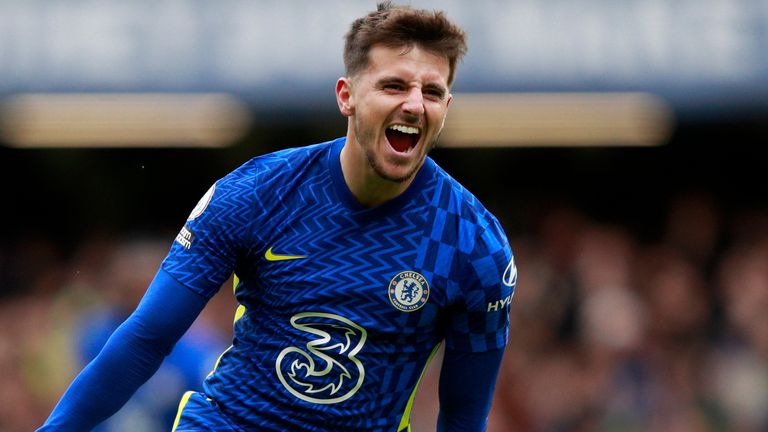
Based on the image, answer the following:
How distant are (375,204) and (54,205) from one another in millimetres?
9118

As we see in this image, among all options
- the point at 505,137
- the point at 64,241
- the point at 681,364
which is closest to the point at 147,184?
the point at 64,241

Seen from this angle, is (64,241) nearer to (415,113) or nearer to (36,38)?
(36,38)

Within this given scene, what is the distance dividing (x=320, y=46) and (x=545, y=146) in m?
2.68

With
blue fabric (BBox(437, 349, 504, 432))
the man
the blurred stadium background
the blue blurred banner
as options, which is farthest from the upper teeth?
the blue blurred banner

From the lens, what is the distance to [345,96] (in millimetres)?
3877

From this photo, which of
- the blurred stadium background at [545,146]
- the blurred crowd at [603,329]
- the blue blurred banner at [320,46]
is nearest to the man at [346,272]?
the blurred crowd at [603,329]

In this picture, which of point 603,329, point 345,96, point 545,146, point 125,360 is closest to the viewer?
point 125,360

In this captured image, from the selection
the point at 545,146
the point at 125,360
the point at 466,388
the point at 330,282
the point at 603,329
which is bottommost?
the point at 603,329

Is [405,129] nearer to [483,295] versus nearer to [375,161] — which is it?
[375,161]

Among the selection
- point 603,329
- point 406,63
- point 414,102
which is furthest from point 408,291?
point 603,329

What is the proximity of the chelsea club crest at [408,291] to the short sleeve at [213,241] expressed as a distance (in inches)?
18.5

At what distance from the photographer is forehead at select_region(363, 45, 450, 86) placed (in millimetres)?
3678

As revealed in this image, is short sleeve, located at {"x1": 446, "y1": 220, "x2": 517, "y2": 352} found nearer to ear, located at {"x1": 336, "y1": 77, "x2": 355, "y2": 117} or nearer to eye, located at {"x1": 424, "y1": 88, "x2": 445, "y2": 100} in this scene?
eye, located at {"x1": 424, "y1": 88, "x2": 445, "y2": 100}

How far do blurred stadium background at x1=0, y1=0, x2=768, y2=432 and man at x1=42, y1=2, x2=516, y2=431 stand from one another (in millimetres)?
5002
